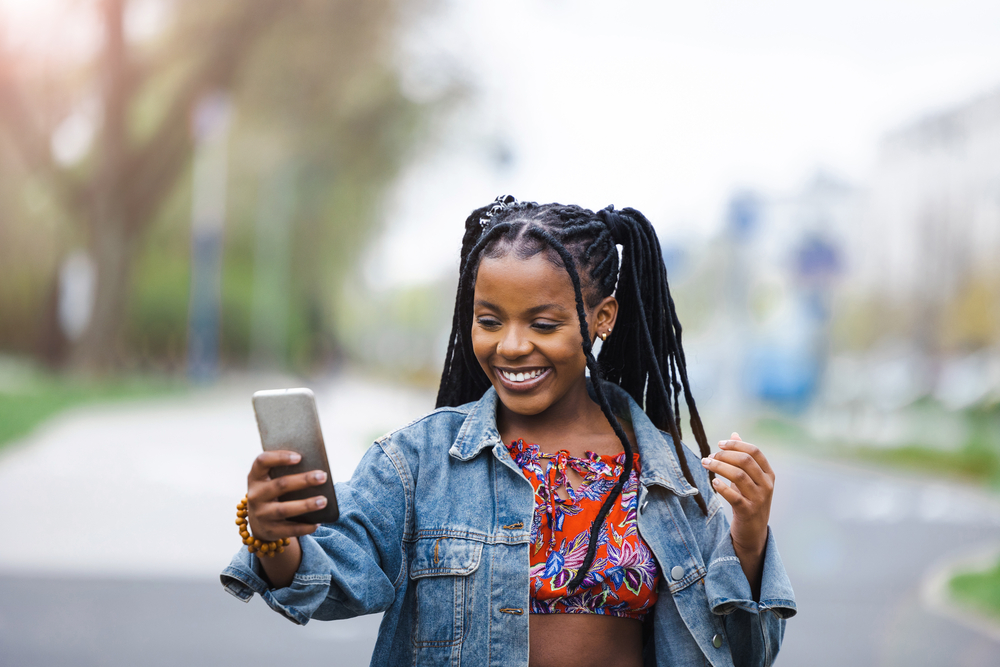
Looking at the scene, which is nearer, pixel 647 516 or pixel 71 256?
pixel 647 516

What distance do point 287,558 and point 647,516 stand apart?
755 mm

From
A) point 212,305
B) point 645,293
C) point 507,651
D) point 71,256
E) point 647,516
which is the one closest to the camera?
point 507,651

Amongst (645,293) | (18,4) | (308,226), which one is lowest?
(645,293)

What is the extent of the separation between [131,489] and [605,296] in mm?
8365

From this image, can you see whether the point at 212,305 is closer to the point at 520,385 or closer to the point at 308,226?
the point at 308,226

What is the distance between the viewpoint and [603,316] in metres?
2.26

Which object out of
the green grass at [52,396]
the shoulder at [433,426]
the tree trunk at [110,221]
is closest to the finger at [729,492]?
the shoulder at [433,426]

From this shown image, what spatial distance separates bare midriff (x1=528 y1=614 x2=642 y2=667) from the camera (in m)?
1.99

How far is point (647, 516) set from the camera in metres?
2.10

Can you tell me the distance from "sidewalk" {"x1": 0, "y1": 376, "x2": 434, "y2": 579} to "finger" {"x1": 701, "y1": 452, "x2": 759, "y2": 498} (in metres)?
5.35

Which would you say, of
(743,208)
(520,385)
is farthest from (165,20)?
(520,385)

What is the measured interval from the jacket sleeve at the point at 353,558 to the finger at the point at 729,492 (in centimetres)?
61

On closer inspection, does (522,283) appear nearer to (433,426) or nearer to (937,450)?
(433,426)

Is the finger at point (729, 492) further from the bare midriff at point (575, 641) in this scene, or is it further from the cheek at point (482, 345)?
the cheek at point (482, 345)
